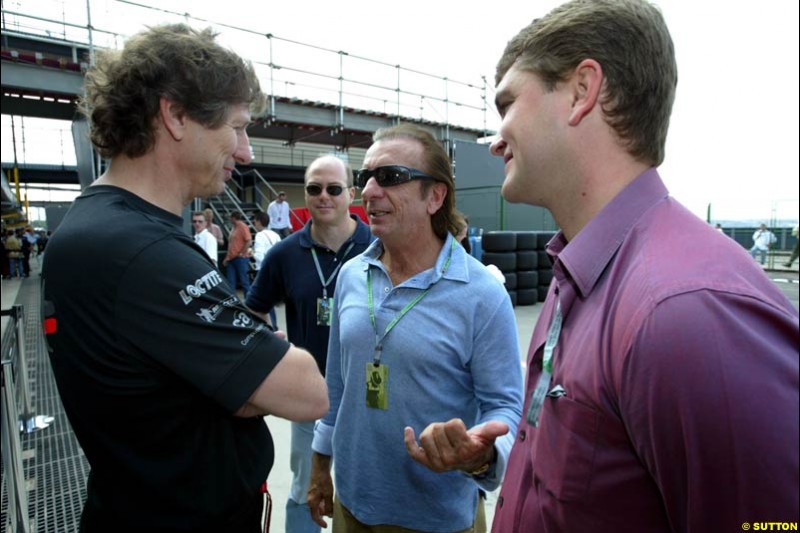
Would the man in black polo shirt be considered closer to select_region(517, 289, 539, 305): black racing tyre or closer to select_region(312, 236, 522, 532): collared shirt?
select_region(312, 236, 522, 532): collared shirt

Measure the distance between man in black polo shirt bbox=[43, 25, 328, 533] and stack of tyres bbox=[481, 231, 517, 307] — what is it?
8762 mm

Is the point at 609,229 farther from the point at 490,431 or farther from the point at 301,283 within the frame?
the point at 301,283

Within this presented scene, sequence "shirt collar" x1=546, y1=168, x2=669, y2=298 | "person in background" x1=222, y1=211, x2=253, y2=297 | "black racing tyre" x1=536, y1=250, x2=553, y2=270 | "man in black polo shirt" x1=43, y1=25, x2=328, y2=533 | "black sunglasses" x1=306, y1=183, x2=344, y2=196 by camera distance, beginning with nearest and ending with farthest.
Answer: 1. "shirt collar" x1=546, y1=168, x2=669, y2=298
2. "man in black polo shirt" x1=43, y1=25, x2=328, y2=533
3. "black sunglasses" x1=306, y1=183, x2=344, y2=196
4. "person in background" x1=222, y1=211, x2=253, y2=297
5. "black racing tyre" x1=536, y1=250, x2=553, y2=270

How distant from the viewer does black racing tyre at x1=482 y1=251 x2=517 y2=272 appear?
32.2 feet

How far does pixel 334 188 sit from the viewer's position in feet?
10.00

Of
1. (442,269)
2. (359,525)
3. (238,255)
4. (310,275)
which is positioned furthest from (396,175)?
(238,255)

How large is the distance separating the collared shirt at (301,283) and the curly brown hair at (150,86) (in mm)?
1515

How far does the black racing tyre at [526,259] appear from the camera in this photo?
10.1m

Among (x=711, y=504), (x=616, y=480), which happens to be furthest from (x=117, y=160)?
(x=711, y=504)

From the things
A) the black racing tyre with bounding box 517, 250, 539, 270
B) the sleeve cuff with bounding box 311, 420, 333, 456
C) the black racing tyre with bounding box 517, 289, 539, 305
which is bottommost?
the black racing tyre with bounding box 517, 289, 539, 305

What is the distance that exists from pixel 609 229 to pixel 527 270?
956 cm

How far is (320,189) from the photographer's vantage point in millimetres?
3029

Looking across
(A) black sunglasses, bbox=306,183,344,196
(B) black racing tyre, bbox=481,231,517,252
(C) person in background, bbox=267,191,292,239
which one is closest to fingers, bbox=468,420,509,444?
(A) black sunglasses, bbox=306,183,344,196

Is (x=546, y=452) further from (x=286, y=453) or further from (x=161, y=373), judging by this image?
(x=286, y=453)
